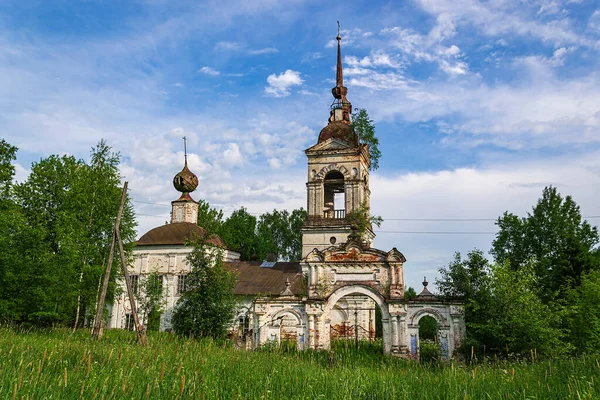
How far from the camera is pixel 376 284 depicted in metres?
20.2

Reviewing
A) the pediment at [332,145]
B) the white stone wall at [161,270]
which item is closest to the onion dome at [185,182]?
the white stone wall at [161,270]

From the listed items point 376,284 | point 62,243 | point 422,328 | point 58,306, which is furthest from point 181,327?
point 422,328

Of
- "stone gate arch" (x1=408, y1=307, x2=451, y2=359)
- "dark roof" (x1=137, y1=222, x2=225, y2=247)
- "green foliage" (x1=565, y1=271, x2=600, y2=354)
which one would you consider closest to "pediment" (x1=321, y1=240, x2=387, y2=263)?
"stone gate arch" (x1=408, y1=307, x2=451, y2=359)

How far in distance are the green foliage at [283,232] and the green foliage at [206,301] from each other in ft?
86.9

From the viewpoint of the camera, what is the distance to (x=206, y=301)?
19312 millimetres

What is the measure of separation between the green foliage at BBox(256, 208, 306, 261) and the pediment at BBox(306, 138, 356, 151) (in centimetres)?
1881

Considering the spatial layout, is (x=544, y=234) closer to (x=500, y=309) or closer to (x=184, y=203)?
(x=500, y=309)

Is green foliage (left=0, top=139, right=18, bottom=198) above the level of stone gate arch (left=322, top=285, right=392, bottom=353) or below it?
above

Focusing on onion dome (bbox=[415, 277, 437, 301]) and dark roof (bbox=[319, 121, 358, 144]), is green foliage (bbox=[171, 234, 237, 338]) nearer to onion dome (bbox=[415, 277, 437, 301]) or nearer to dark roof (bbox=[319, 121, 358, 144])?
onion dome (bbox=[415, 277, 437, 301])

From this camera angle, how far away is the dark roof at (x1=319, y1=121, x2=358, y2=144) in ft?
96.4

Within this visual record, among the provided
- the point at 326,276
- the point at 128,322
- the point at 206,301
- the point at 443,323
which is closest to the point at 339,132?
the point at 326,276

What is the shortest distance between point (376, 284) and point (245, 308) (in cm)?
1036

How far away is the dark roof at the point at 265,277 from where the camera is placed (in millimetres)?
28167

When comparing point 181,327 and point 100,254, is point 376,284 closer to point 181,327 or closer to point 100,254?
point 181,327
